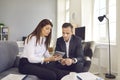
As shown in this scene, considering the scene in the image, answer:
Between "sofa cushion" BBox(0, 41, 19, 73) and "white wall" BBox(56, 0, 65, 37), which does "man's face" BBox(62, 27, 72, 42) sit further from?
"white wall" BBox(56, 0, 65, 37)

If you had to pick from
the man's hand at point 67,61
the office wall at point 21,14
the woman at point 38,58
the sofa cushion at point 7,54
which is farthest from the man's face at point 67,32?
the office wall at point 21,14

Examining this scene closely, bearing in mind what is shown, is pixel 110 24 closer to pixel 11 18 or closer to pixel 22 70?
pixel 22 70

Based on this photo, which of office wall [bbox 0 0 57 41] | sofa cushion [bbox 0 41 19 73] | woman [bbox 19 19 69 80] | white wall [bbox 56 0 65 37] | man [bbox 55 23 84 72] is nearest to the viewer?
woman [bbox 19 19 69 80]

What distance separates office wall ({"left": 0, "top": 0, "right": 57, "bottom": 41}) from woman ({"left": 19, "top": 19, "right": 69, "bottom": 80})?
5602mm

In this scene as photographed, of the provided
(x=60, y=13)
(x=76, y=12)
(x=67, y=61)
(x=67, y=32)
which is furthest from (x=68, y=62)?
(x=60, y=13)

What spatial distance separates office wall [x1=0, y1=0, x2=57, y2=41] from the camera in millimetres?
7855

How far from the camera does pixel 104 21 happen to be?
4574 mm

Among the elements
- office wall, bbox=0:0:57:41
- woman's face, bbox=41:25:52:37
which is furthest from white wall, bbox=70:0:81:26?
woman's face, bbox=41:25:52:37

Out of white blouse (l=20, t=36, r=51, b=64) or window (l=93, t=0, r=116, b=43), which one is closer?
Result: white blouse (l=20, t=36, r=51, b=64)

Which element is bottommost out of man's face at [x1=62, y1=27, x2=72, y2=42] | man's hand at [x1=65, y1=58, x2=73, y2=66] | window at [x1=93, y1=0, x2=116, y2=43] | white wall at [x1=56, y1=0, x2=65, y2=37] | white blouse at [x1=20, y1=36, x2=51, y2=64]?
man's hand at [x1=65, y1=58, x2=73, y2=66]

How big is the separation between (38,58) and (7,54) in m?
0.48

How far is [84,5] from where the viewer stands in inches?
207

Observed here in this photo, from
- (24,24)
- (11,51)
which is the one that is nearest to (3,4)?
(24,24)

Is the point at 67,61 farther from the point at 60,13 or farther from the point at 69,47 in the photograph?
the point at 60,13
